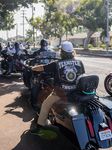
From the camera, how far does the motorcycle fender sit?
2.73 meters

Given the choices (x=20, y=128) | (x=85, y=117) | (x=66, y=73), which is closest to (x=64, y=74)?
(x=66, y=73)

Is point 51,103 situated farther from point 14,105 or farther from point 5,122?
point 14,105

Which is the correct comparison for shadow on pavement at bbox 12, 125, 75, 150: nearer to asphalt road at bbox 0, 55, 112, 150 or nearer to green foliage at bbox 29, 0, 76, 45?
asphalt road at bbox 0, 55, 112, 150

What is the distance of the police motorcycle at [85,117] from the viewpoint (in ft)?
9.15

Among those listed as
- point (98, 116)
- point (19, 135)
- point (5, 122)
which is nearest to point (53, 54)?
point (5, 122)

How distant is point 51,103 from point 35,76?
7.97ft

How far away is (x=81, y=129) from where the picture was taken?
9.15ft

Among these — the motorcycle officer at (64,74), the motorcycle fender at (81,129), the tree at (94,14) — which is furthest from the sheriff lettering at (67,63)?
the tree at (94,14)

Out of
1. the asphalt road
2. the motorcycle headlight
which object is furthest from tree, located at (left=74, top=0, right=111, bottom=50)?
the motorcycle headlight

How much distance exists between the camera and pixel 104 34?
32844 millimetres

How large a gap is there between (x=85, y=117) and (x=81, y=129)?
0.21 metres

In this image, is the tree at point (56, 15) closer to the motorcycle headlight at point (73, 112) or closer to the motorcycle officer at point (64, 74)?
the motorcycle officer at point (64, 74)

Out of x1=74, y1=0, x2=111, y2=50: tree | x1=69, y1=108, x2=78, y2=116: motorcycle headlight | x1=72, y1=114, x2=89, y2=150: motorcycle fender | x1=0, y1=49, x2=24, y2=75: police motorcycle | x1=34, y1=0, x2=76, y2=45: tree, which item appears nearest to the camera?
x1=72, y1=114, x2=89, y2=150: motorcycle fender

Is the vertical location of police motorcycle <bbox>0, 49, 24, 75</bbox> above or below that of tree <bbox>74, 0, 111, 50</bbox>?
below
